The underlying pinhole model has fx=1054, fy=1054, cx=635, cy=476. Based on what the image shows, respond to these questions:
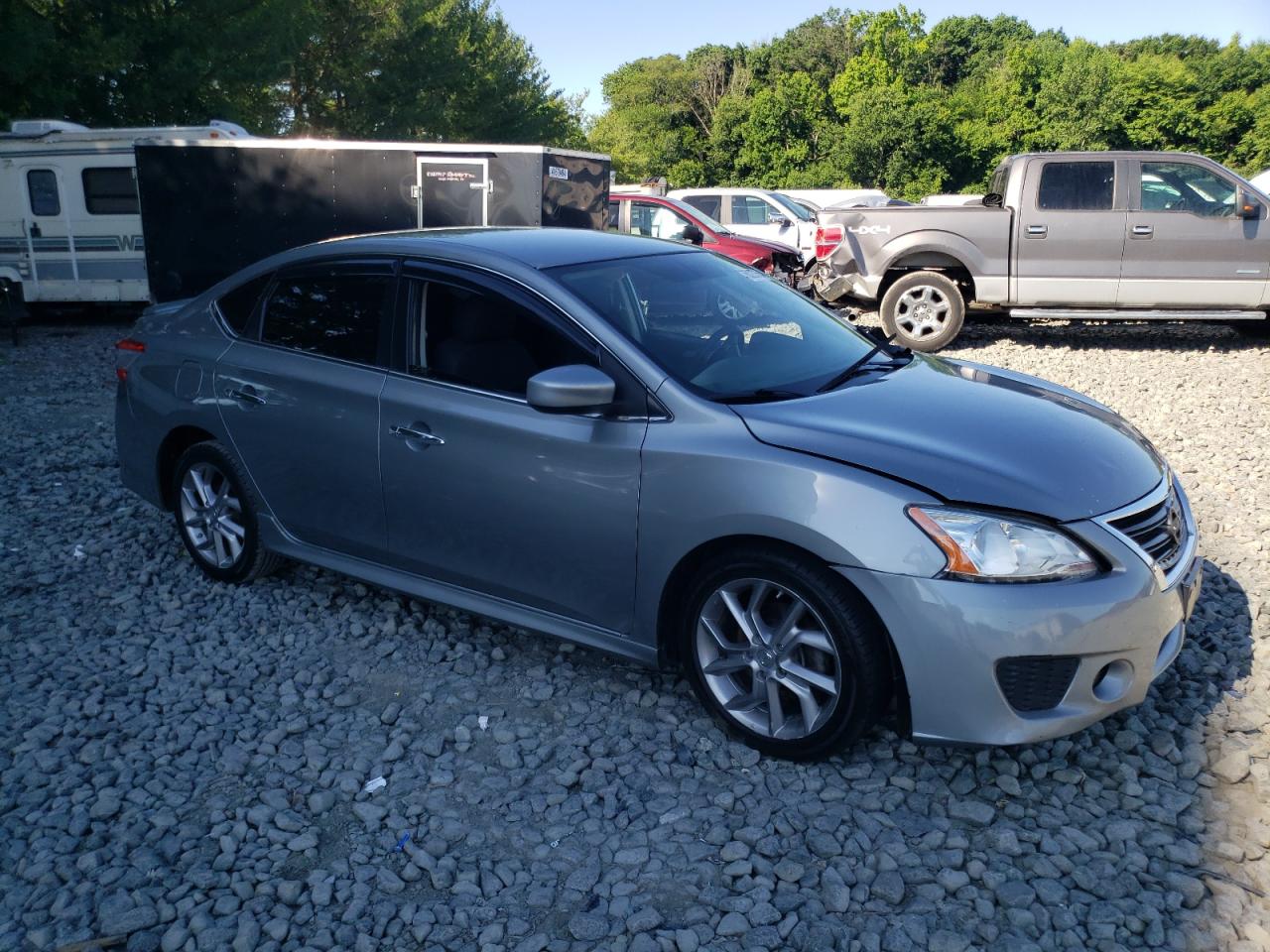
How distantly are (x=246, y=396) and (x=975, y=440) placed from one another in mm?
3108

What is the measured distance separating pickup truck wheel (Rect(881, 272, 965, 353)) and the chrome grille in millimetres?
7838

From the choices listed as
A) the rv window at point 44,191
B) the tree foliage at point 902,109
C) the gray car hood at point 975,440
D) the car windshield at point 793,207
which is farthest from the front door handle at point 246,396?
the tree foliage at point 902,109

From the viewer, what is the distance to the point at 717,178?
66.4m

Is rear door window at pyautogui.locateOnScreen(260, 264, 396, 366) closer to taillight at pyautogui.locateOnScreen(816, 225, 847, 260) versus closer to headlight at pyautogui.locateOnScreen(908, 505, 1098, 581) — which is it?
headlight at pyautogui.locateOnScreen(908, 505, 1098, 581)

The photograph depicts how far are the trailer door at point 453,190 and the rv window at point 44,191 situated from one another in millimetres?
5932

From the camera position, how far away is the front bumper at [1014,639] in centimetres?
300

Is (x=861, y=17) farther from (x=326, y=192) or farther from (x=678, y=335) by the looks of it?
(x=678, y=335)

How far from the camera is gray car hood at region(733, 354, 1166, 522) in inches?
124

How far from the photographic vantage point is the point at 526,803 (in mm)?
3334

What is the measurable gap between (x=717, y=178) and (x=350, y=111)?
41042 mm

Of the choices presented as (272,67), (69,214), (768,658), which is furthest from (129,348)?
(272,67)

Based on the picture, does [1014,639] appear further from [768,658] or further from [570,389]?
[570,389]

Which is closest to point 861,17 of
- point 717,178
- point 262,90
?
point 717,178

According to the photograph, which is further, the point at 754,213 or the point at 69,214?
the point at 754,213
